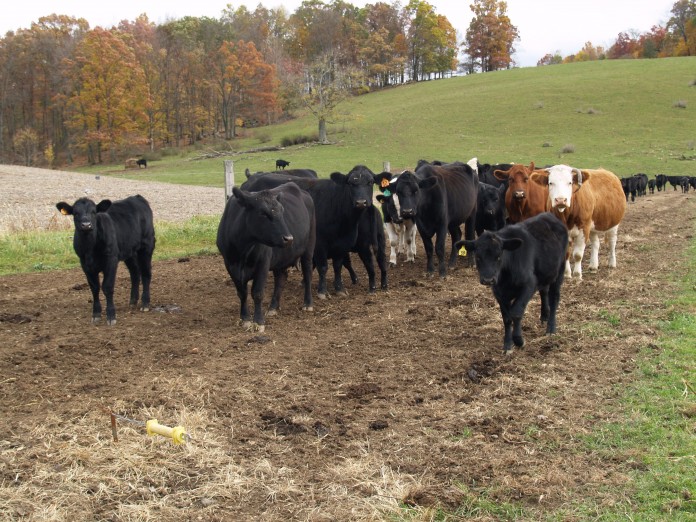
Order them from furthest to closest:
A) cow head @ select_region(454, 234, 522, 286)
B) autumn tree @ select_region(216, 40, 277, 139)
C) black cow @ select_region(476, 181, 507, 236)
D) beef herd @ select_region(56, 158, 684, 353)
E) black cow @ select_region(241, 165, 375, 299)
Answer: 1. autumn tree @ select_region(216, 40, 277, 139)
2. black cow @ select_region(476, 181, 507, 236)
3. black cow @ select_region(241, 165, 375, 299)
4. beef herd @ select_region(56, 158, 684, 353)
5. cow head @ select_region(454, 234, 522, 286)

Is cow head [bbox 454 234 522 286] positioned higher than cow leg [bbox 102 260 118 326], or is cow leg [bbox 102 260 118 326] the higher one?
cow head [bbox 454 234 522 286]

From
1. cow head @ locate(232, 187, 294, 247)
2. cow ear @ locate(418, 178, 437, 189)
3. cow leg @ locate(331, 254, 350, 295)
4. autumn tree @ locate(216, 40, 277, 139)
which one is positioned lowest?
cow leg @ locate(331, 254, 350, 295)

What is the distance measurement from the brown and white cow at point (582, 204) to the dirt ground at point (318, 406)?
1272mm

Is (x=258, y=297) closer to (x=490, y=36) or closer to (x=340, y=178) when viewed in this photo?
(x=340, y=178)

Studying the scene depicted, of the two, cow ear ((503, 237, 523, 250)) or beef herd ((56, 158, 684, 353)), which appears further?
beef herd ((56, 158, 684, 353))

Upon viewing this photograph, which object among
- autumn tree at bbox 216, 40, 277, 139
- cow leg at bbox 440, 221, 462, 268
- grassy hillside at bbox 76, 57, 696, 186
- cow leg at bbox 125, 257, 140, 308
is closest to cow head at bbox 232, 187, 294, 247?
cow leg at bbox 125, 257, 140, 308

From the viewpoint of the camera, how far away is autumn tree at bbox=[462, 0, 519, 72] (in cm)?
9888

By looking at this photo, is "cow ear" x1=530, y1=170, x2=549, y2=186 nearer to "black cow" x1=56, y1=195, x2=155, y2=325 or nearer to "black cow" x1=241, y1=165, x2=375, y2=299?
"black cow" x1=241, y1=165, x2=375, y2=299

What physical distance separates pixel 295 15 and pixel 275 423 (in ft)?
337

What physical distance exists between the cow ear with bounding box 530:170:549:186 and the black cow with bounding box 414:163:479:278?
169 centimetres

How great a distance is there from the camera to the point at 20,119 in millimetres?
68812

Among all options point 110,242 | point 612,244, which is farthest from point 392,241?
point 110,242

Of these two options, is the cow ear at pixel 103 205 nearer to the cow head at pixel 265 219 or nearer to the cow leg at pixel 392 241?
the cow head at pixel 265 219

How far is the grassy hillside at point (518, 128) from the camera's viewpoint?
146ft
